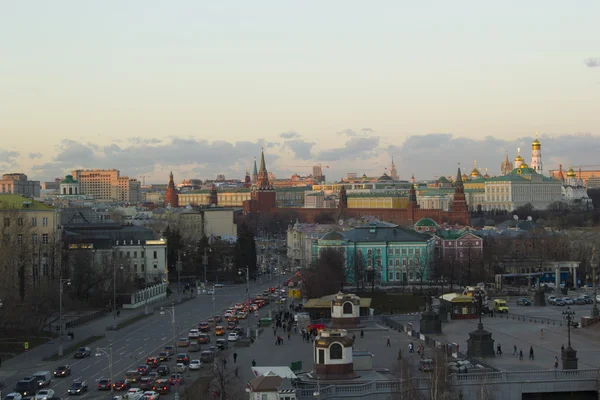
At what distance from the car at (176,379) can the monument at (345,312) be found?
18.0 meters

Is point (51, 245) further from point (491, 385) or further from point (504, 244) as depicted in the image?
point (504, 244)

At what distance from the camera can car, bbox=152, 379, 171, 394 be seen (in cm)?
3853

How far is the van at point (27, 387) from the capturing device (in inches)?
1502

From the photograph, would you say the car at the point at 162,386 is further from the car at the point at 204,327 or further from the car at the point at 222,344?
the car at the point at 204,327

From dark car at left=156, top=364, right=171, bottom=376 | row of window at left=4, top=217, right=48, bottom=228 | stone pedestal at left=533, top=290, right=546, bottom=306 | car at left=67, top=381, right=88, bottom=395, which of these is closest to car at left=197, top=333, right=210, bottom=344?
dark car at left=156, top=364, right=171, bottom=376

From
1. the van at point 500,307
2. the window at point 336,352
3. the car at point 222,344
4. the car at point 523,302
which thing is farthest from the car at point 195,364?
the car at point 523,302

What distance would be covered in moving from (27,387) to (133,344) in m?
13.7

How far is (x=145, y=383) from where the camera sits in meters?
39.6

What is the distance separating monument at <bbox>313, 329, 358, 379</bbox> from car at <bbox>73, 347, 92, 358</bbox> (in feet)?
45.7

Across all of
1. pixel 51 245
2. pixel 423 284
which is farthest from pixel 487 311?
pixel 51 245

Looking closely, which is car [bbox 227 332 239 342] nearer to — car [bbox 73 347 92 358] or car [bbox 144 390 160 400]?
car [bbox 73 347 92 358]

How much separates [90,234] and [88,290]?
19.3m

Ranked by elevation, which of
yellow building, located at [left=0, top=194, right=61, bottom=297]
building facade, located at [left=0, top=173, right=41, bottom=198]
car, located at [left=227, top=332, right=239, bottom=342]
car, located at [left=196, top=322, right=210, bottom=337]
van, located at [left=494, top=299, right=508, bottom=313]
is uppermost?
building facade, located at [left=0, top=173, right=41, bottom=198]

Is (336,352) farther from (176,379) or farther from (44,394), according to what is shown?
(44,394)
